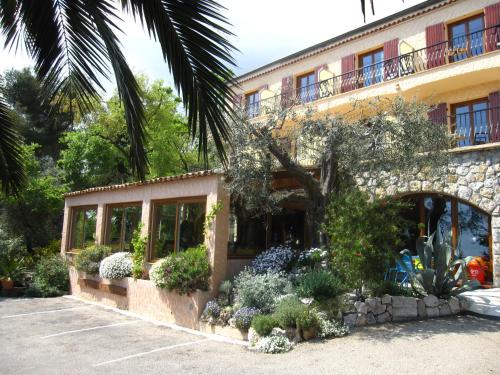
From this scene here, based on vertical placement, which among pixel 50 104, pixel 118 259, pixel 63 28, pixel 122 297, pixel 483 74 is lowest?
pixel 122 297

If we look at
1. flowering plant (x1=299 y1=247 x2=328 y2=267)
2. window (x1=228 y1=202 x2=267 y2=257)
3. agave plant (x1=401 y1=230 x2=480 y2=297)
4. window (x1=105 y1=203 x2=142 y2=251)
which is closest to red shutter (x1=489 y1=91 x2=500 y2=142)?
agave plant (x1=401 y1=230 x2=480 y2=297)

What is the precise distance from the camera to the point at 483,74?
1266cm

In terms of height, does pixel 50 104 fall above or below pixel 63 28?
below

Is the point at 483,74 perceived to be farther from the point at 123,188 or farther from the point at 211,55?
the point at 211,55

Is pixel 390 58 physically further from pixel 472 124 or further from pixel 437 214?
pixel 437 214

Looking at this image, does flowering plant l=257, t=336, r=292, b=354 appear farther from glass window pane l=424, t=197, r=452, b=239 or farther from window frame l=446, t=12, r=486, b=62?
window frame l=446, t=12, r=486, b=62

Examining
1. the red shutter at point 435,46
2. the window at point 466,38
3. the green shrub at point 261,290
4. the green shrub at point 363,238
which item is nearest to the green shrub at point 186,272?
the green shrub at point 261,290

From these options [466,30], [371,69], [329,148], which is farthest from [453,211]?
Result: [371,69]

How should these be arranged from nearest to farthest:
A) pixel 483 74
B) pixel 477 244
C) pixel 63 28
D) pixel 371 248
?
pixel 63 28 → pixel 371 248 → pixel 477 244 → pixel 483 74

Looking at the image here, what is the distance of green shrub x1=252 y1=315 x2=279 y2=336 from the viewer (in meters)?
7.36

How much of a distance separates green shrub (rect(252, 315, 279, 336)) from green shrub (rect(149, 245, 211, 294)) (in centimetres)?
211

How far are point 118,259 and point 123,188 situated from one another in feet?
7.30

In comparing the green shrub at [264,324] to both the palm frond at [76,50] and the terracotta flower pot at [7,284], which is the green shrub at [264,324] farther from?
the terracotta flower pot at [7,284]

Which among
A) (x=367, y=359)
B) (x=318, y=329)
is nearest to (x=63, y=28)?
(x=367, y=359)
